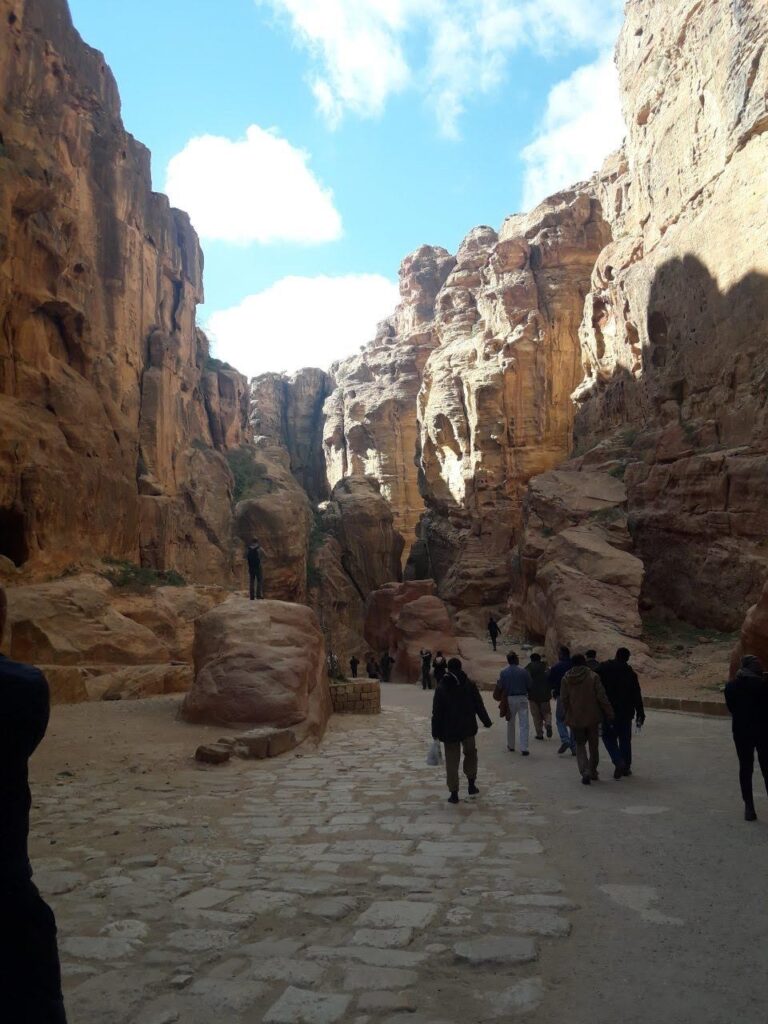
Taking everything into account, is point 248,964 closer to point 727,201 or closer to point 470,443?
point 727,201

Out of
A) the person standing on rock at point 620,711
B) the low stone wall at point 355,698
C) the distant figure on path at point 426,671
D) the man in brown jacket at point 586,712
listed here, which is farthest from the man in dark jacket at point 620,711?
the distant figure on path at point 426,671

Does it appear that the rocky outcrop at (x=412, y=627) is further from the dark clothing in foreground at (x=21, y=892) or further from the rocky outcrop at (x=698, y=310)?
the dark clothing in foreground at (x=21, y=892)

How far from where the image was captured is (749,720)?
23.3 ft

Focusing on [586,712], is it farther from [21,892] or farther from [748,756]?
[21,892]

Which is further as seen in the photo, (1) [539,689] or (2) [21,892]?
(1) [539,689]

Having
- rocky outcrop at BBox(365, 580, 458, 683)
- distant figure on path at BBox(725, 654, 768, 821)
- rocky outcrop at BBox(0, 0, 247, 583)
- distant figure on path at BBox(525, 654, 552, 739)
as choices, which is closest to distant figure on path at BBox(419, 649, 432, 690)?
rocky outcrop at BBox(365, 580, 458, 683)

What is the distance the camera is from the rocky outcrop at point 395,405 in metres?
76.7

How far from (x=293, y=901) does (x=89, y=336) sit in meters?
27.6

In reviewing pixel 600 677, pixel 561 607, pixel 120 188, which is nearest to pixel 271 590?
pixel 120 188

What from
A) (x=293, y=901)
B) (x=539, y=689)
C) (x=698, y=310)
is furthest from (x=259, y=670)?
(x=698, y=310)

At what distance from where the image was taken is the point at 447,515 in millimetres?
56938

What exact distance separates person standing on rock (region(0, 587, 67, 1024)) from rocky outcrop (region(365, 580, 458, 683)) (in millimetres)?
32202

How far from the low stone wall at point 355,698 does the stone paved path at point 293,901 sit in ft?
30.8

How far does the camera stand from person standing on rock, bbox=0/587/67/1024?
227 cm
